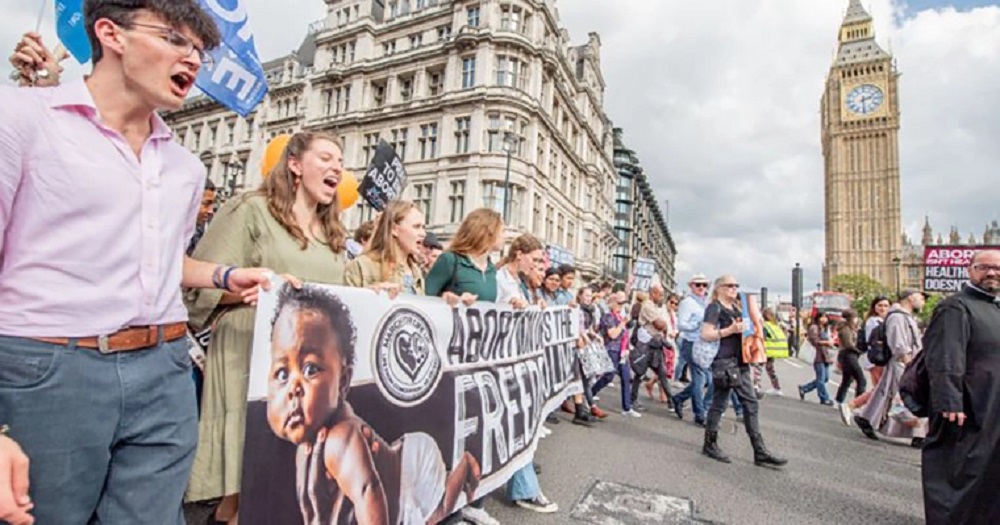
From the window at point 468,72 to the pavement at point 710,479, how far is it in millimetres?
27188

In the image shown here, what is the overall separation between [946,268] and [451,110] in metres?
24.9

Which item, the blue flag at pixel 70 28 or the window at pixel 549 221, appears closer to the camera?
the blue flag at pixel 70 28

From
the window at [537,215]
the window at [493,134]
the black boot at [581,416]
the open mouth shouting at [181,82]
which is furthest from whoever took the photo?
the window at [537,215]

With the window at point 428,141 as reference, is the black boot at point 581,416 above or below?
below

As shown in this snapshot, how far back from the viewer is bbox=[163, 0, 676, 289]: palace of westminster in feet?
95.8

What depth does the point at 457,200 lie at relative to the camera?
29.7 m

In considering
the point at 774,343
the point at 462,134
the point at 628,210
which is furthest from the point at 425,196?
the point at 628,210

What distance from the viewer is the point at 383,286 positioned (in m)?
2.30

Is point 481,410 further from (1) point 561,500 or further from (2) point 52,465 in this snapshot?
(2) point 52,465

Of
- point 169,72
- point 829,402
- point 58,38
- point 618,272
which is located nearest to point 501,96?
point 829,402

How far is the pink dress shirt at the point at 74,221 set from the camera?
105 centimetres

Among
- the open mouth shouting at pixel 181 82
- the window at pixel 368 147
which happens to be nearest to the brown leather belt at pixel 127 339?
→ the open mouth shouting at pixel 181 82

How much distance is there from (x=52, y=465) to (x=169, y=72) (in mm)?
986

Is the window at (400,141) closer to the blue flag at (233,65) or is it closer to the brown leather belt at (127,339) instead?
the blue flag at (233,65)
